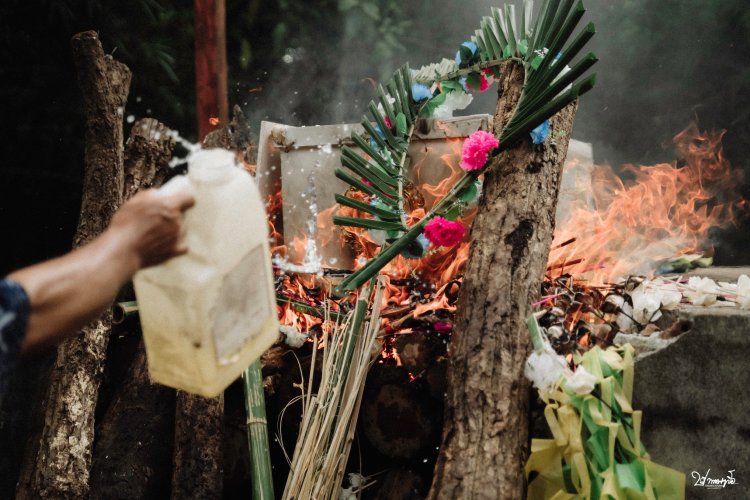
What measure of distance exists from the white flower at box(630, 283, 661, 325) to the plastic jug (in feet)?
7.49

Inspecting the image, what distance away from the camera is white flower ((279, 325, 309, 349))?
12.3 ft

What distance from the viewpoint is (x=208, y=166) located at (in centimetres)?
135

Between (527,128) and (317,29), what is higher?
(317,29)

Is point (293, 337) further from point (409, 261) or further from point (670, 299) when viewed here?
point (670, 299)

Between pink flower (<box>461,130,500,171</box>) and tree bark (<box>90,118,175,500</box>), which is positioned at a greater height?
pink flower (<box>461,130,500,171</box>)

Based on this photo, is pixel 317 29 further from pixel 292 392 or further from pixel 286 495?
pixel 286 495

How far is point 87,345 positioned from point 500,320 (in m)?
2.49

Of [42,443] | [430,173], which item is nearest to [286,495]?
[42,443]

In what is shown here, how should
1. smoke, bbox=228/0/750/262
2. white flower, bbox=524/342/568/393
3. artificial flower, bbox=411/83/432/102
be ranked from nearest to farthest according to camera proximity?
1. white flower, bbox=524/342/568/393
2. artificial flower, bbox=411/83/432/102
3. smoke, bbox=228/0/750/262

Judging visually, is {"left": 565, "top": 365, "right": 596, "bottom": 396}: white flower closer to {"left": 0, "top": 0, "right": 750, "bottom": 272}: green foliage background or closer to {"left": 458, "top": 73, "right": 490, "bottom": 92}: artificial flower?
{"left": 458, "top": 73, "right": 490, "bottom": 92}: artificial flower

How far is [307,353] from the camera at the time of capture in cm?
382

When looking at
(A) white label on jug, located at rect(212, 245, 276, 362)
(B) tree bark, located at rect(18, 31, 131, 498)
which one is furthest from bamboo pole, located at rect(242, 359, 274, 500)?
(A) white label on jug, located at rect(212, 245, 276, 362)

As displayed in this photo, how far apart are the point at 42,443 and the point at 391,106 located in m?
3.05

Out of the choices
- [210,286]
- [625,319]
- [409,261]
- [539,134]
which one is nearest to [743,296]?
[625,319]
